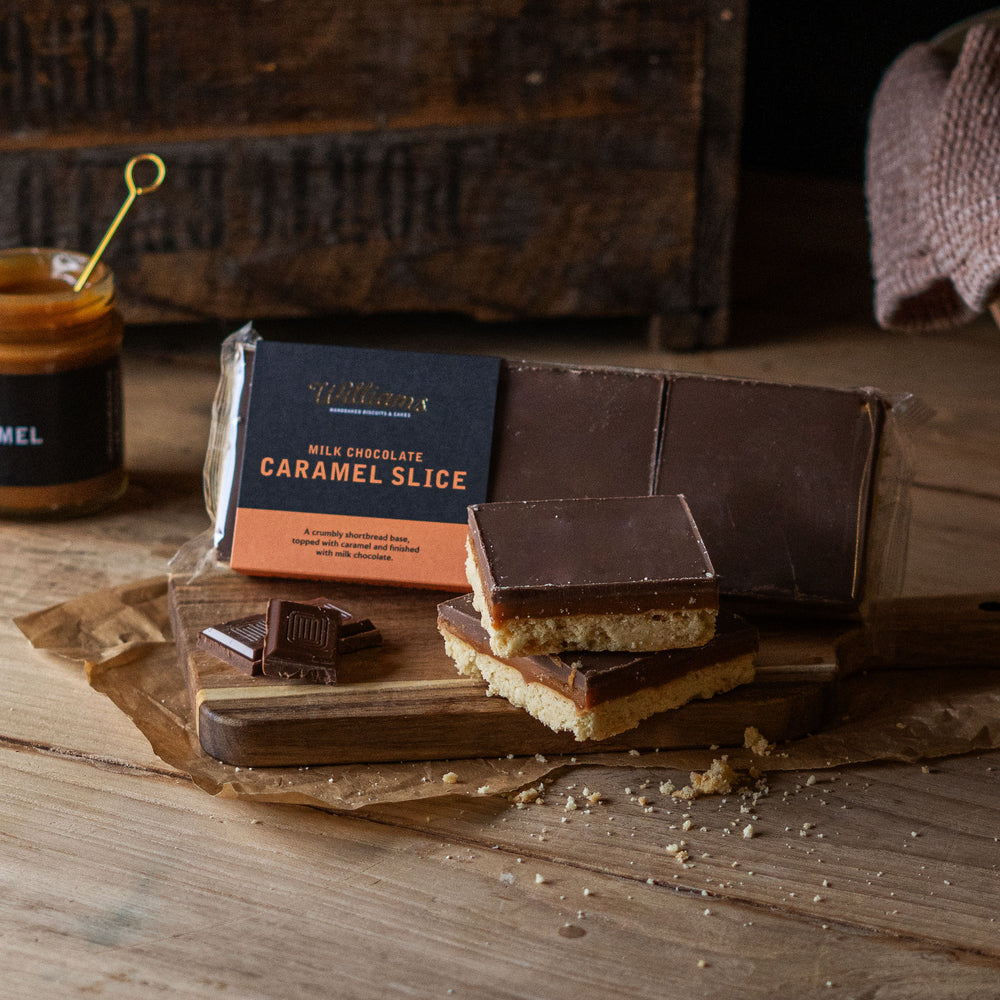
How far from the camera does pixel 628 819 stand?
0.88 metres

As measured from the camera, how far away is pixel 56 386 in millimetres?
1227

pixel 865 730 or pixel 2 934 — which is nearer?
pixel 2 934

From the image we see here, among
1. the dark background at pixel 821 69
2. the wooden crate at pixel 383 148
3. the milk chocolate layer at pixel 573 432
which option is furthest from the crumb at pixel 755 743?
the dark background at pixel 821 69

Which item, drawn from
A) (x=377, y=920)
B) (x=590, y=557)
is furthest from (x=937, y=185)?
(x=377, y=920)

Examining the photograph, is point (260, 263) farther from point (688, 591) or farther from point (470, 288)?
point (688, 591)

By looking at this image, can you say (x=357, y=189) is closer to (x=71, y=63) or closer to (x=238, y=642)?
(x=71, y=63)

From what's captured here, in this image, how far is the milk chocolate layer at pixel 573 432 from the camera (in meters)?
1.05

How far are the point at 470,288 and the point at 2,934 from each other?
1.21 m

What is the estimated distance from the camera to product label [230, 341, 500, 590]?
107 cm

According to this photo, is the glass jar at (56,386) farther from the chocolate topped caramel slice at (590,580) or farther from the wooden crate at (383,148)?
the chocolate topped caramel slice at (590,580)

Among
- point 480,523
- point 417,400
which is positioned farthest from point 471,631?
point 417,400

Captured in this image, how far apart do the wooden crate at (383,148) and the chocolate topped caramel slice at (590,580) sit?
900 millimetres

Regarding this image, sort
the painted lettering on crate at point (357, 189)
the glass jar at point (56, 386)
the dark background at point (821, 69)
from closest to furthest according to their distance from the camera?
1. the glass jar at point (56, 386)
2. the painted lettering on crate at point (357, 189)
3. the dark background at point (821, 69)

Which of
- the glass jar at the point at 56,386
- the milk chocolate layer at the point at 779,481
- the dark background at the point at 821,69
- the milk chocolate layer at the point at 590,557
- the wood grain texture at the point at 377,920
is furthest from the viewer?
the dark background at the point at 821,69
